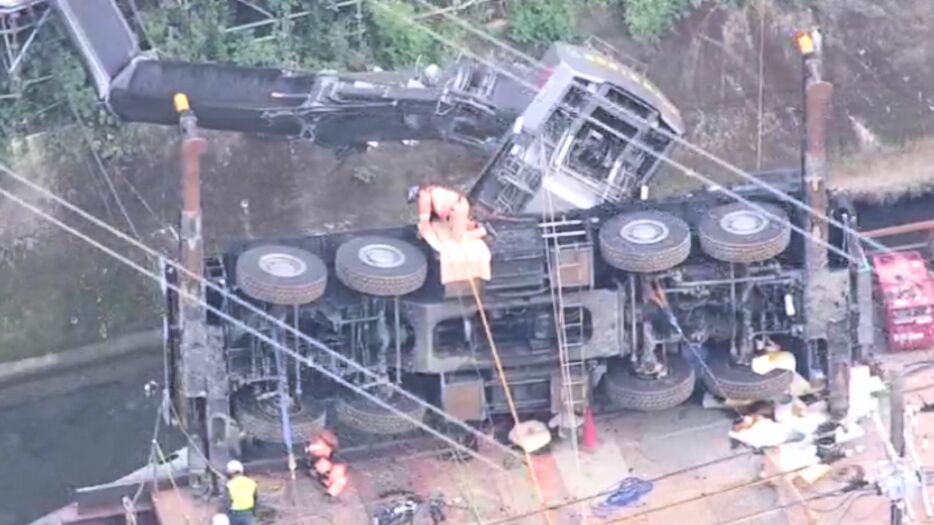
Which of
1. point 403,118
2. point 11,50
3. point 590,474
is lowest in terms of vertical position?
point 590,474

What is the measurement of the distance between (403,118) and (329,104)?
0.66 m

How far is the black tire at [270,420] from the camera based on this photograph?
23.1 meters

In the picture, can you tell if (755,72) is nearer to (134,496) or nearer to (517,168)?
(517,168)

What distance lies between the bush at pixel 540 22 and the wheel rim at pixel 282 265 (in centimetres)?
756

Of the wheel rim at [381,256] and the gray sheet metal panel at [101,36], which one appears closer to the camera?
the wheel rim at [381,256]

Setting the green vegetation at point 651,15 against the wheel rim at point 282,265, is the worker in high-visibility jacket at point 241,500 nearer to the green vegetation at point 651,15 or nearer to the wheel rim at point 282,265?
the wheel rim at point 282,265

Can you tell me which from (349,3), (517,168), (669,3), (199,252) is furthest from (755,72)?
(199,252)

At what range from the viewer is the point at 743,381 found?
23547mm

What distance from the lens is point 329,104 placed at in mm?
24172

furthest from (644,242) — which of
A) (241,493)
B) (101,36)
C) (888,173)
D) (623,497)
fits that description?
(888,173)

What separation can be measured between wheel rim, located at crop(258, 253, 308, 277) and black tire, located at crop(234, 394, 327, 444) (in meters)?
1.15

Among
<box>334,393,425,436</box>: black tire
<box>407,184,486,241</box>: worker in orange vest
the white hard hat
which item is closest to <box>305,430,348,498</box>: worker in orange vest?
<box>334,393,425,436</box>: black tire

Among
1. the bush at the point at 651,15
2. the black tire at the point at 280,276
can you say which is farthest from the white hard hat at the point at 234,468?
the bush at the point at 651,15

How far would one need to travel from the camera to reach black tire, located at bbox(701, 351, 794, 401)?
23.5 m
